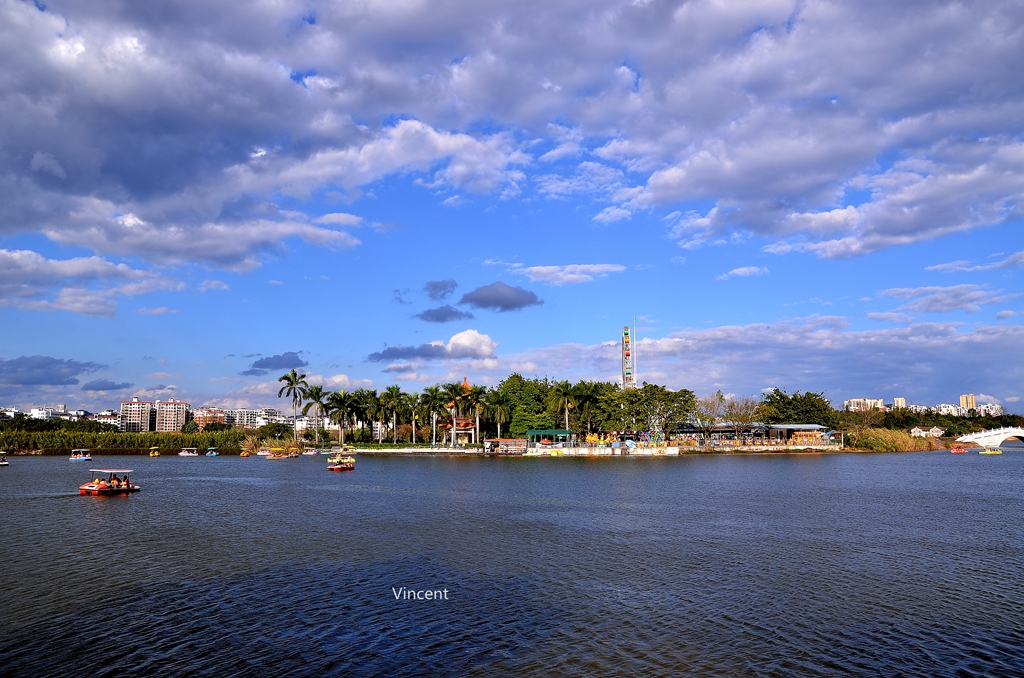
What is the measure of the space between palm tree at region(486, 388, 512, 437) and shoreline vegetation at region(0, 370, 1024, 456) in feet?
0.86

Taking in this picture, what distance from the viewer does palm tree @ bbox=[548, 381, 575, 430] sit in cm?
14062

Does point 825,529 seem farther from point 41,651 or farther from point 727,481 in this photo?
point 41,651

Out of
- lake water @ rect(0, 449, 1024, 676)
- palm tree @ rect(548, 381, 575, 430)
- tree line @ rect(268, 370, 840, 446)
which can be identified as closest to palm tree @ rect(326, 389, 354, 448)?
tree line @ rect(268, 370, 840, 446)

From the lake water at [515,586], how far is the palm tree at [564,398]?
281ft

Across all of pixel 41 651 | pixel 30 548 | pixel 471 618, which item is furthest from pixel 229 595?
pixel 30 548

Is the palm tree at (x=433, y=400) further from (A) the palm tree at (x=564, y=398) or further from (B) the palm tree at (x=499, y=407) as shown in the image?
(A) the palm tree at (x=564, y=398)

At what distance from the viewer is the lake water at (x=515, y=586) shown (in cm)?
1889

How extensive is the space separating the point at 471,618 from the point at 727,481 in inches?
2187

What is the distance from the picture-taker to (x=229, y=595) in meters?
25.0

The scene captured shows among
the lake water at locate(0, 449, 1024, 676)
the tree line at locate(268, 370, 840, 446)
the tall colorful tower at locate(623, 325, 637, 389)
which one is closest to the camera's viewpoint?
the lake water at locate(0, 449, 1024, 676)

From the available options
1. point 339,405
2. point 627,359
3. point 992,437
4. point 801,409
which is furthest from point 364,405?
point 992,437

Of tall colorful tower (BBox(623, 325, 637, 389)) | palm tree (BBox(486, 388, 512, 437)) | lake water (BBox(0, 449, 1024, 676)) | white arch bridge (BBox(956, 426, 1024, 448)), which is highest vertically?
tall colorful tower (BBox(623, 325, 637, 389))

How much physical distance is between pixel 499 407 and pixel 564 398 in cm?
1621

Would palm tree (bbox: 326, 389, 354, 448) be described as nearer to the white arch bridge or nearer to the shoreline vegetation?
the shoreline vegetation
